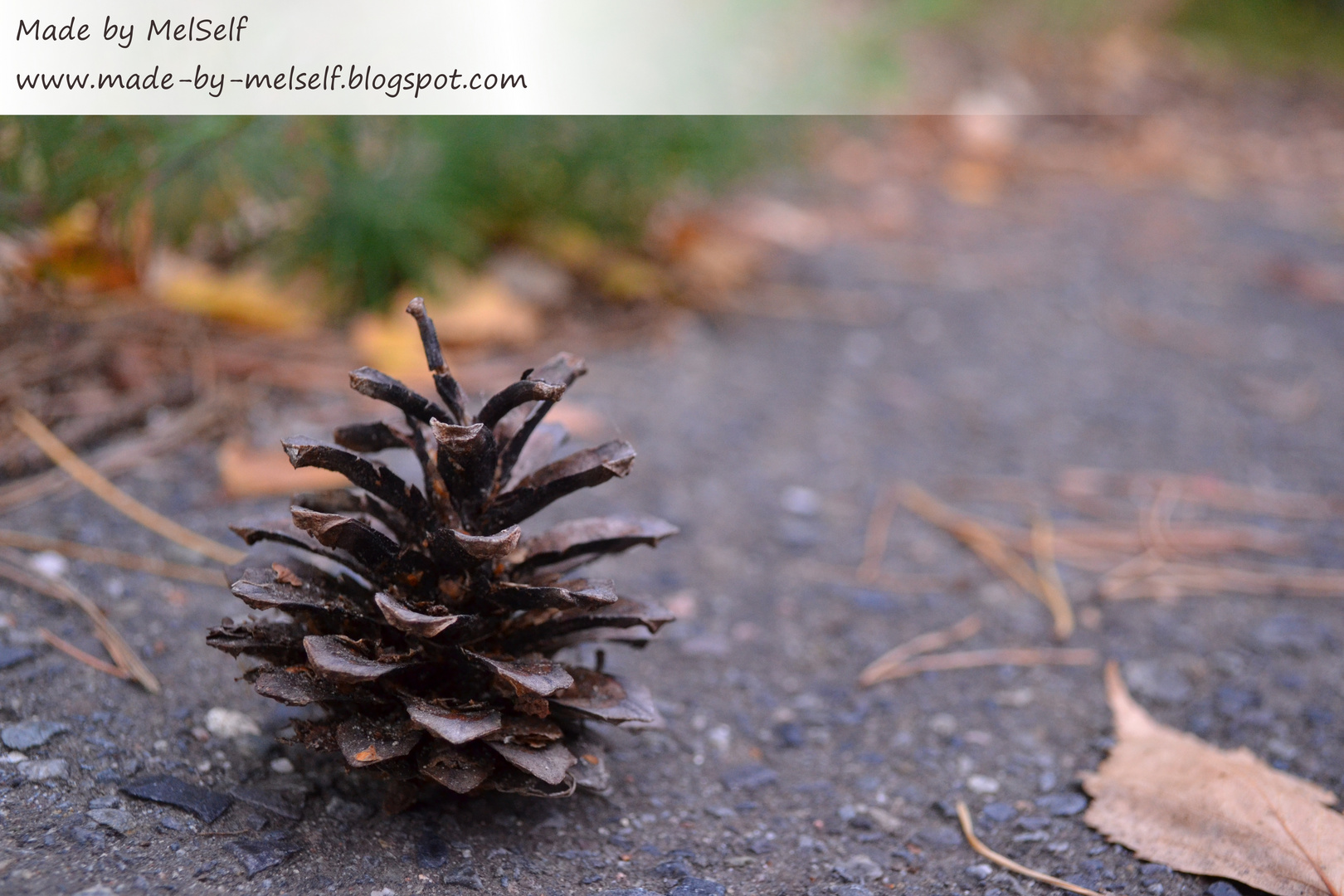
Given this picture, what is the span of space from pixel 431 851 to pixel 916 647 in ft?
2.57

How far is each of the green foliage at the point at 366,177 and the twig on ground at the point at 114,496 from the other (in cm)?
31

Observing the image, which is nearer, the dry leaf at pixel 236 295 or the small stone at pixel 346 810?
the small stone at pixel 346 810

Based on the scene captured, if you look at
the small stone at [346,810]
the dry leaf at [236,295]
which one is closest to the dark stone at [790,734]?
the small stone at [346,810]

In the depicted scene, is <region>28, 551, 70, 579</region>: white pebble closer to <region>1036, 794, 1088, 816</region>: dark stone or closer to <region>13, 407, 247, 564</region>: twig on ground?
<region>13, 407, 247, 564</region>: twig on ground

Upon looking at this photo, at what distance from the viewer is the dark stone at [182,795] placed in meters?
0.99

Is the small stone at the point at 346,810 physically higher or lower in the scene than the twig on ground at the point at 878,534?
lower

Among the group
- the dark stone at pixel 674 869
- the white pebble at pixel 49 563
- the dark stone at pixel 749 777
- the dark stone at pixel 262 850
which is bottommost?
the dark stone at pixel 674 869

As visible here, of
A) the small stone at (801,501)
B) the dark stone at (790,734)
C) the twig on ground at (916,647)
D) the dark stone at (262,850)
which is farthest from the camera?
the small stone at (801,501)

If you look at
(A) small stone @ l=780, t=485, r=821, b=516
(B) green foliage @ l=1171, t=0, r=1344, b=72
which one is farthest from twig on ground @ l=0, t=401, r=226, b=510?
(B) green foliage @ l=1171, t=0, r=1344, b=72

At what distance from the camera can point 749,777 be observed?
3.98ft

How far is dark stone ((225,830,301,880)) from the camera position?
0.94m

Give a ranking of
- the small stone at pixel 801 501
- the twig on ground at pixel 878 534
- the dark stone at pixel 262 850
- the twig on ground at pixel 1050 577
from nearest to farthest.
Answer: the dark stone at pixel 262 850 < the twig on ground at pixel 1050 577 < the twig on ground at pixel 878 534 < the small stone at pixel 801 501

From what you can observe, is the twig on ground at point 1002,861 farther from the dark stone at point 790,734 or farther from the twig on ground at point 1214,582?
the twig on ground at point 1214,582

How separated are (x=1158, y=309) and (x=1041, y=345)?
22.2 inches
